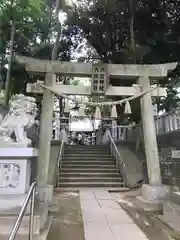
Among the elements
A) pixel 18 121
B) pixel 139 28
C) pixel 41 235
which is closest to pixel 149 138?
pixel 18 121

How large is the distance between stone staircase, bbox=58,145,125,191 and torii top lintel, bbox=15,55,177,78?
159 inches

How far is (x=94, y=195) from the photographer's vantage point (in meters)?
7.84

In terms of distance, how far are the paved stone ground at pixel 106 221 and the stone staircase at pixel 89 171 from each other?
1.93 metres

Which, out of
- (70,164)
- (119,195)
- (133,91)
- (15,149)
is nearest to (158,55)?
(133,91)

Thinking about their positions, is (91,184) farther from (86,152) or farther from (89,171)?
(86,152)

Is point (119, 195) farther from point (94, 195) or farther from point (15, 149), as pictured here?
point (15, 149)

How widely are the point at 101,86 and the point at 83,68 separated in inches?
31.1

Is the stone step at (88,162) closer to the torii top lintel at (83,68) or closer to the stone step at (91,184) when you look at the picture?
the stone step at (91,184)

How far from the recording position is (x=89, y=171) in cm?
1059

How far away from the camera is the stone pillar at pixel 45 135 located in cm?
706

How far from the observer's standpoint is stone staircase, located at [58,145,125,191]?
9.53 meters

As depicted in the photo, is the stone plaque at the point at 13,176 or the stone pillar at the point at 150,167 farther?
the stone pillar at the point at 150,167

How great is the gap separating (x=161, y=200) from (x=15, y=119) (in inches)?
176

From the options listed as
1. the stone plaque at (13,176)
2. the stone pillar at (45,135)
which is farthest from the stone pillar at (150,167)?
the stone plaque at (13,176)
